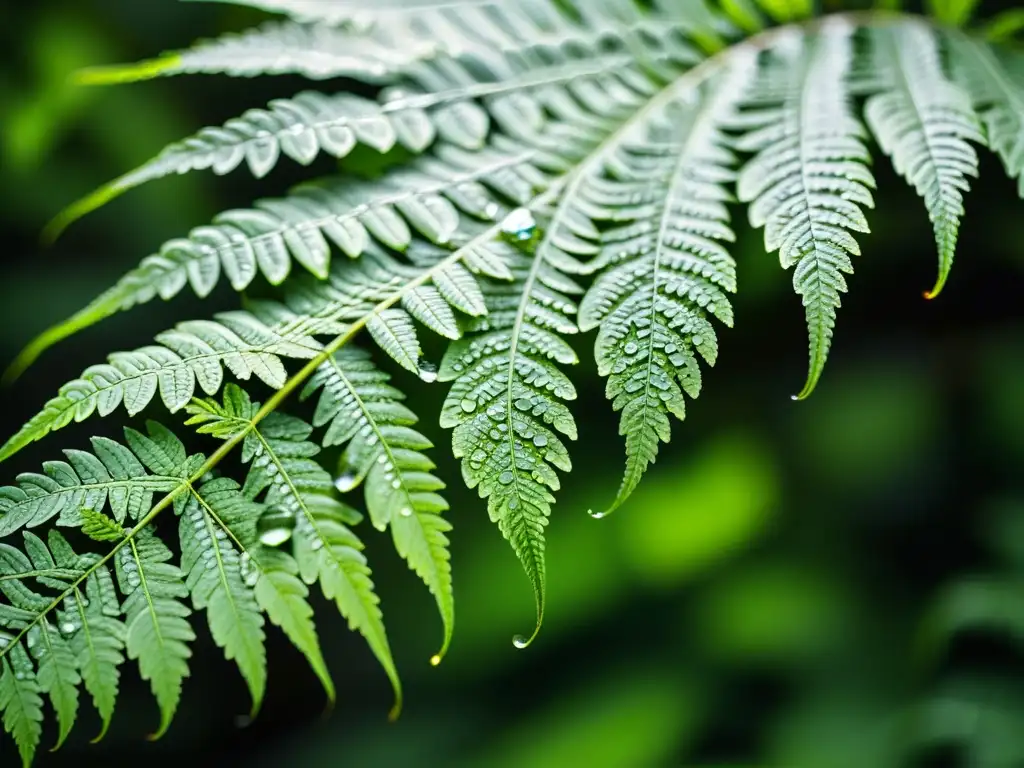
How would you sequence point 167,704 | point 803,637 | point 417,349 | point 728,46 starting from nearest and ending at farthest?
1. point 167,704
2. point 417,349
3. point 728,46
4. point 803,637

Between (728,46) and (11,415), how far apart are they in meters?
1.43

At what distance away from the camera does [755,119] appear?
3.01ft

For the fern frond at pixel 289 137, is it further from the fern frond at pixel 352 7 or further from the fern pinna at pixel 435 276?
the fern frond at pixel 352 7

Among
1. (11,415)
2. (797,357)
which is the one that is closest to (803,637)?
(797,357)

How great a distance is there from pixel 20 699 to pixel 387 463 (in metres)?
0.35

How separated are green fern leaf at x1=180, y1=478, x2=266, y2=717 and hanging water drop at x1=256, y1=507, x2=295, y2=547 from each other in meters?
0.01

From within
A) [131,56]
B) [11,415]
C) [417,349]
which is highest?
[131,56]

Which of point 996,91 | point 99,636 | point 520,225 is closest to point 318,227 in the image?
point 520,225

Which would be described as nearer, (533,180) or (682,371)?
(682,371)

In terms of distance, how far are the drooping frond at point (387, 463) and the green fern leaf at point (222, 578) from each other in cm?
11

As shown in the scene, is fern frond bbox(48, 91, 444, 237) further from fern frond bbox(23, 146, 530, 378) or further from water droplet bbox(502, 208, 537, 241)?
water droplet bbox(502, 208, 537, 241)

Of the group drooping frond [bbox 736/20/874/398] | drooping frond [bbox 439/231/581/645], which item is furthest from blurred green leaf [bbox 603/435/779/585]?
drooping frond [bbox 439/231/581/645]

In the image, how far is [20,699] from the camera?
605 millimetres

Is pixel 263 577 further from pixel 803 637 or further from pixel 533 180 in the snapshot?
pixel 803 637
